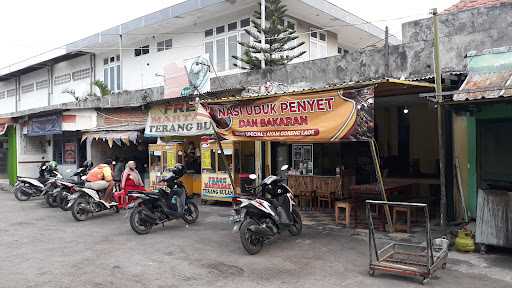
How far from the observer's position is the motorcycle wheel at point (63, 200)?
1106 cm

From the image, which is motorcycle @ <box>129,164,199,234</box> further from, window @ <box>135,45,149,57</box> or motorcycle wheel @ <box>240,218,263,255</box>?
window @ <box>135,45,149,57</box>

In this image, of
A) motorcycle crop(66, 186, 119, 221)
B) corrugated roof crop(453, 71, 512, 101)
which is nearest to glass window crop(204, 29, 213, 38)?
motorcycle crop(66, 186, 119, 221)

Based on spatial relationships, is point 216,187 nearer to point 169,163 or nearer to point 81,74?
point 169,163

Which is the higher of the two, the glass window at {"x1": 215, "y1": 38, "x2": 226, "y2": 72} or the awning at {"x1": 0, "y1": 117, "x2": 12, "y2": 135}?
the glass window at {"x1": 215, "y1": 38, "x2": 226, "y2": 72}

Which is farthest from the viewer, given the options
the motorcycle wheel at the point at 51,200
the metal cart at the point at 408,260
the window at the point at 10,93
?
the window at the point at 10,93

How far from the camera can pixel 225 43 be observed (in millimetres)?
17984

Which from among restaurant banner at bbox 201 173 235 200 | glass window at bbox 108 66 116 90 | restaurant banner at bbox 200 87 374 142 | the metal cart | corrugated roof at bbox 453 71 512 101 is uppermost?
glass window at bbox 108 66 116 90

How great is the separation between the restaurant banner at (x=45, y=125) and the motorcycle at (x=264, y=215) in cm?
1159

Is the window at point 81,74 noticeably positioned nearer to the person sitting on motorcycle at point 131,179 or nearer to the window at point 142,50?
the window at point 142,50

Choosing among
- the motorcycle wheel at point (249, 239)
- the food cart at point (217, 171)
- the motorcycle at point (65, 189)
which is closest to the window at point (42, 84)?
the motorcycle at point (65, 189)

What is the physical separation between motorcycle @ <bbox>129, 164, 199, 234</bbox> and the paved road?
228 mm

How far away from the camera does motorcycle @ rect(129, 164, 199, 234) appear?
8.02 meters

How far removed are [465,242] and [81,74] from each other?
23.5 meters

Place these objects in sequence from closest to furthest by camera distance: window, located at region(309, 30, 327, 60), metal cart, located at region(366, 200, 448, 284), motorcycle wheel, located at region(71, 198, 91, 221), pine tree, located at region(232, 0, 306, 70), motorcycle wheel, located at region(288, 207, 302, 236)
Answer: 1. metal cart, located at region(366, 200, 448, 284)
2. motorcycle wheel, located at region(288, 207, 302, 236)
3. motorcycle wheel, located at region(71, 198, 91, 221)
4. pine tree, located at region(232, 0, 306, 70)
5. window, located at region(309, 30, 327, 60)
